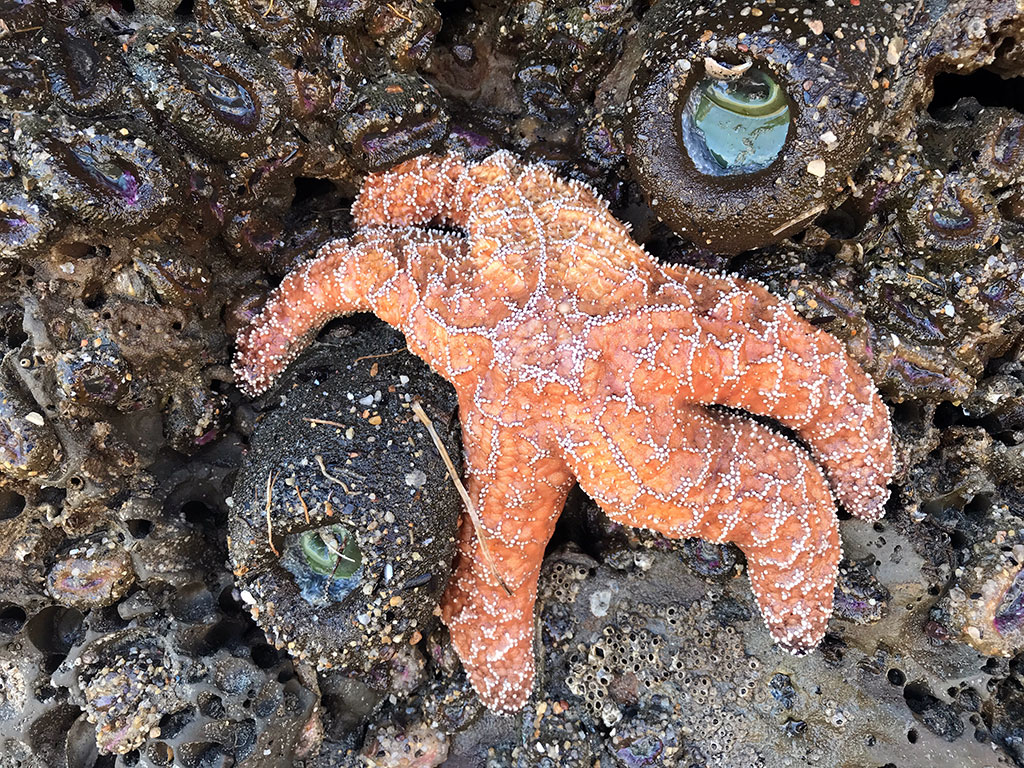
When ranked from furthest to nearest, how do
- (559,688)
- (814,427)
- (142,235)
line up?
(559,688) < (814,427) < (142,235)

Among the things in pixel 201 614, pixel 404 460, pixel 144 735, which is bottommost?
pixel 144 735

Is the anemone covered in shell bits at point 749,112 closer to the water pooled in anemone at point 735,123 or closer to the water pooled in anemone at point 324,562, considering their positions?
the water pooled in anemone at point 735,123

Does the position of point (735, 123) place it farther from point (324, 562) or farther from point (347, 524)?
point (324, 562)

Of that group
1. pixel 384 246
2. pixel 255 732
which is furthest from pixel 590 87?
pixel 255 732

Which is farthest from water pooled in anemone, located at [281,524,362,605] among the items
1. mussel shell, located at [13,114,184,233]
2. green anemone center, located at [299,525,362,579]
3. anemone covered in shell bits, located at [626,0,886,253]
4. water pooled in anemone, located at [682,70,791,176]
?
water pooled in anemone, located at [682,70,791,176]

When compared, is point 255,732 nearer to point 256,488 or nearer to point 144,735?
point 144,735

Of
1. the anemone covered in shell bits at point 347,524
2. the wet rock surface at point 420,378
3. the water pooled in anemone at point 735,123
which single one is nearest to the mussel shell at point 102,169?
the wet rock surface at point 420,378

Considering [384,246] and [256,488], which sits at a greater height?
[384,246]
